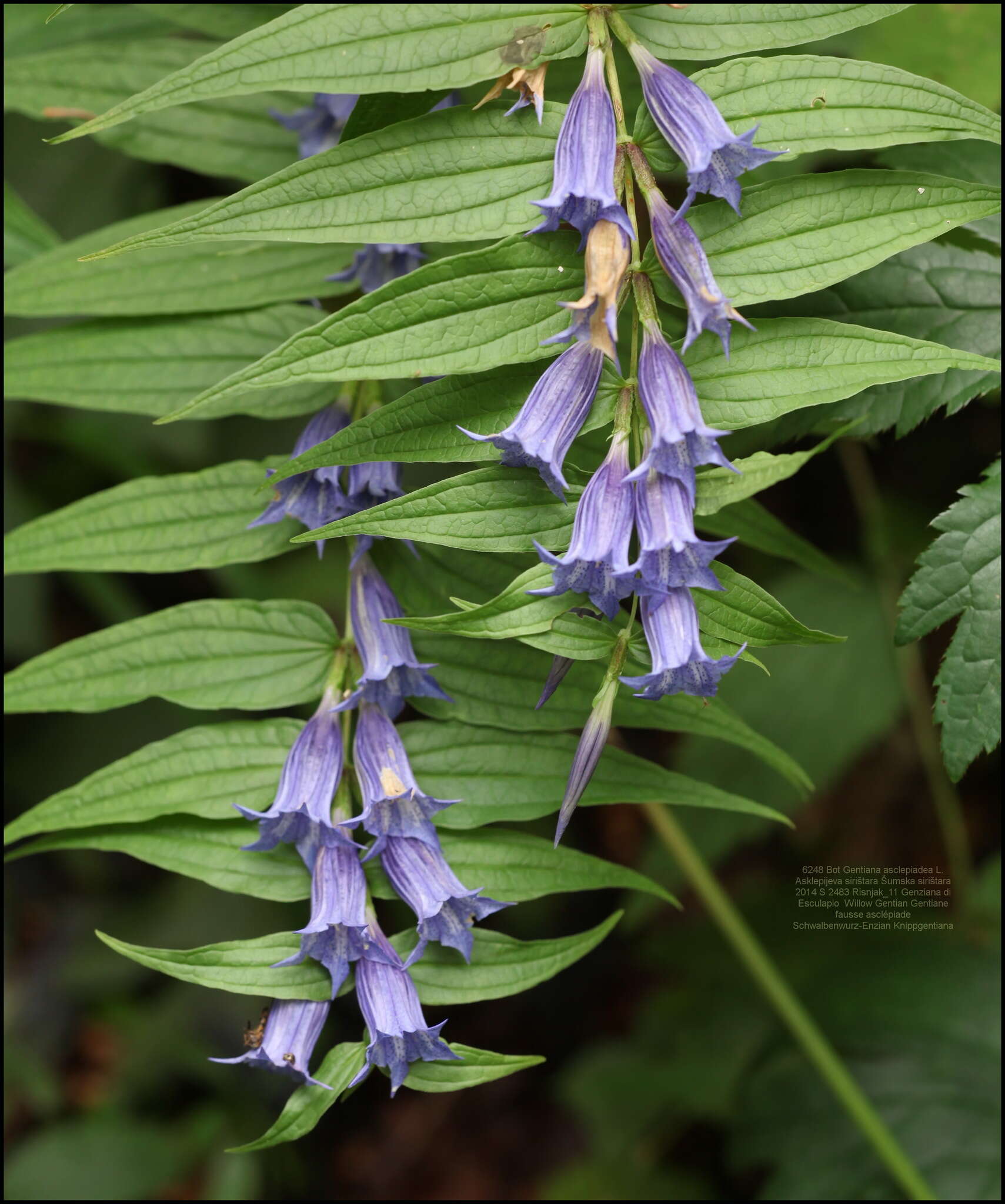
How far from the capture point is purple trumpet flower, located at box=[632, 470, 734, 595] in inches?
44.9

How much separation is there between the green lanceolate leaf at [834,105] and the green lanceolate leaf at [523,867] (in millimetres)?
1017

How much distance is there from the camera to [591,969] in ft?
12.5

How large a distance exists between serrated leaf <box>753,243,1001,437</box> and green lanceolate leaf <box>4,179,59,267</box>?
5.05 feet

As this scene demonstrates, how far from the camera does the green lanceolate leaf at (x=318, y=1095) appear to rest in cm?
144

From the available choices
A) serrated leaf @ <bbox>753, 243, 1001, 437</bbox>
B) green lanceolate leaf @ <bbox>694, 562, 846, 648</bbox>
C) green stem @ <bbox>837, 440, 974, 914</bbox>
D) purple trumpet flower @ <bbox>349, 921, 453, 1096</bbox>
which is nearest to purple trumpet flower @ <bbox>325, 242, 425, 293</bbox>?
serrated leaf @ <bbox>753, 243, 1001, 437</bbox>

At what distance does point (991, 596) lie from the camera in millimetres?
1718

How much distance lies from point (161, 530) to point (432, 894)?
829 millimetres

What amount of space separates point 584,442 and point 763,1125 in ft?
8.25

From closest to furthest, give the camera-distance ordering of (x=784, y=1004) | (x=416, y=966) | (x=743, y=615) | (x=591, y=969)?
1. (x=743, y=615)
2. (x=416, y=966)
3. (x=784, y=1004)
4. (x=591, y=969)

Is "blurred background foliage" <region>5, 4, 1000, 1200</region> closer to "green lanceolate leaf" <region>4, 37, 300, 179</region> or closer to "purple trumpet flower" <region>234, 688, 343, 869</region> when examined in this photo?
"green lanceolate leaf" <region>4, 37, 300, 179</region>

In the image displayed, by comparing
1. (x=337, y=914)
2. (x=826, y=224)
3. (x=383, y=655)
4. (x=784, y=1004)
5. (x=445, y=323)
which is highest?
(x=826, y=224)

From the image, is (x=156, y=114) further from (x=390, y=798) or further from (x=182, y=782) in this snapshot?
(x=390, y=798)

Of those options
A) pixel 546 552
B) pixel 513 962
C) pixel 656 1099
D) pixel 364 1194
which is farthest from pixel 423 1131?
pixel 546 552

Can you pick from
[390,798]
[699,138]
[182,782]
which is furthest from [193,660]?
[699,138]
